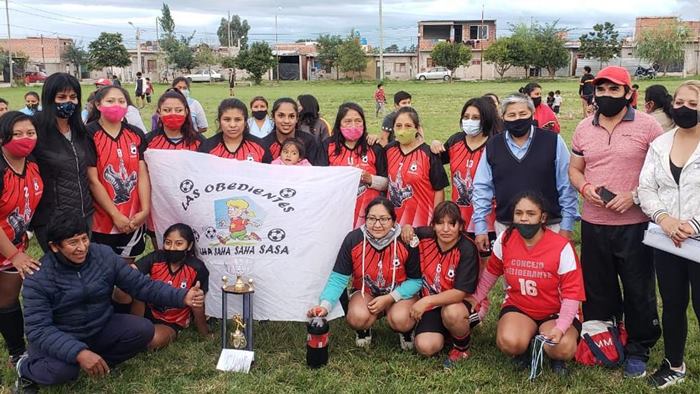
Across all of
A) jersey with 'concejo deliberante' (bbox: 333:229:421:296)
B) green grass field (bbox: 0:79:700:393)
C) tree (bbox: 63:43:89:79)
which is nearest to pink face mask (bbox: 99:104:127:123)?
green grass field (bbox: 0:79:700:393)

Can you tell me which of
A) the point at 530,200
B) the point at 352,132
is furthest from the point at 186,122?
the point at 530,200

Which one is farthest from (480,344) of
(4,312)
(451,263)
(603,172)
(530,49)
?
(530,49)

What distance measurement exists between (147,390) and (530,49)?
64.5 meters

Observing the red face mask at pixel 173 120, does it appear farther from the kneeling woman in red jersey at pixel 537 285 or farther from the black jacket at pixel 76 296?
the kneeling woman in red jersey at pixel 537 285

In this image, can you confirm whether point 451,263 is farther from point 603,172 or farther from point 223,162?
point 223,162

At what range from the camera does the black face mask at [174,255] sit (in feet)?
16.8

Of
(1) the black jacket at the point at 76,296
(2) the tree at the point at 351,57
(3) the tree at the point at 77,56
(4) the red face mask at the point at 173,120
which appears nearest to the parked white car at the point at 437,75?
(2) the tree at the point at 351,57

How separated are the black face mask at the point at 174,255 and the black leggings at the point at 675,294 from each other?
347cm

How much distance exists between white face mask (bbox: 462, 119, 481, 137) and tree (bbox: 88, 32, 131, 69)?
66.5m

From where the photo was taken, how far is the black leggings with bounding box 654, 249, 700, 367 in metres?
4.22

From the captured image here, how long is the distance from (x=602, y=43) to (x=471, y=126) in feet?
228

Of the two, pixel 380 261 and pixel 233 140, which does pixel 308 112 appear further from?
pixel 380 261

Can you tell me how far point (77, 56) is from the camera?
79125 millimetres

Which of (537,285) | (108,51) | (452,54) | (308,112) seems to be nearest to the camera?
(537,285)
